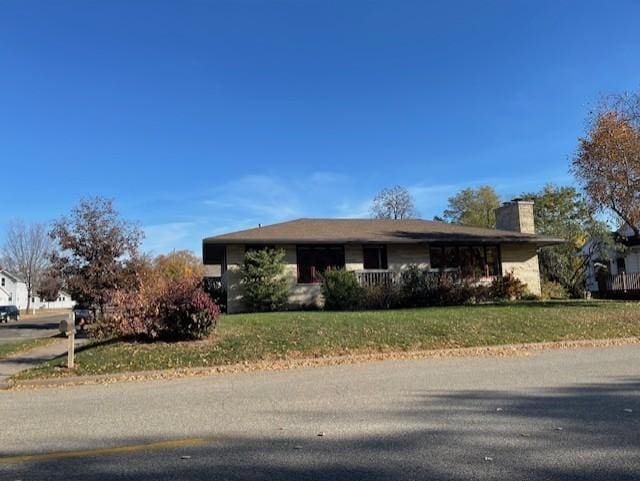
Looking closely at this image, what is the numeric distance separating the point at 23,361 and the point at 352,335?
8298mm

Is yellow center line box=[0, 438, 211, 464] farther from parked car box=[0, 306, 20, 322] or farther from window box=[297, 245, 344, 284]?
parked car box=[0, 306, 20, 322]

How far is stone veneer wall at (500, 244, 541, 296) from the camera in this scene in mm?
27406

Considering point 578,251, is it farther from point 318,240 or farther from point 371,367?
point 371,367

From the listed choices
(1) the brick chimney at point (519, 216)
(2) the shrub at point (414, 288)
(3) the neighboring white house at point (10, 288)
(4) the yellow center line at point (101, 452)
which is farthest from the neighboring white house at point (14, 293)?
(4) the yellow center line at point (101, 452)

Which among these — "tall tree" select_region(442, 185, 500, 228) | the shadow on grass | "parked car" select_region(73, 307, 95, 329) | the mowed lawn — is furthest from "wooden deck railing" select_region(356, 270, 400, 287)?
"tall tree" select_region(442, 185, 500, 228)

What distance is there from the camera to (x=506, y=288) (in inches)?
1030

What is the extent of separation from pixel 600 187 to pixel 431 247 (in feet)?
24.9

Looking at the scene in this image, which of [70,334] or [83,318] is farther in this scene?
[83,318]

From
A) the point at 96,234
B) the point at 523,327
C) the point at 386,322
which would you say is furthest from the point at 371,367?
the point at 96,234

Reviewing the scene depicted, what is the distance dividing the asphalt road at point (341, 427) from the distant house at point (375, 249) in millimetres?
13444

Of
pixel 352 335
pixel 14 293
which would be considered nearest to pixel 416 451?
pixel 352 335

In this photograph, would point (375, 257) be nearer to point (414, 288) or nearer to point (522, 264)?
point (414, 288)

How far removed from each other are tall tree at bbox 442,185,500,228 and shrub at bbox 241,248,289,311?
132 feet

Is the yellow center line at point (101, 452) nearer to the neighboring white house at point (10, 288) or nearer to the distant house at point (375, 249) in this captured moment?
the distant house at point (375, 249)
